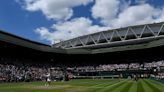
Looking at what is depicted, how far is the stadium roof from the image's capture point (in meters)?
110

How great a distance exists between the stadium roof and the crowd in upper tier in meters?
6.74

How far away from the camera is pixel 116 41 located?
134500mm

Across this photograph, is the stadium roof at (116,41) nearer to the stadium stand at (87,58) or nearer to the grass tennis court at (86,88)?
the stadium stand at (87,58)

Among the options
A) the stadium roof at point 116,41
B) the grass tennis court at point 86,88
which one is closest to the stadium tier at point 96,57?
the stadium roof at point 116,41

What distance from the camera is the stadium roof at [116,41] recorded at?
4328 inches

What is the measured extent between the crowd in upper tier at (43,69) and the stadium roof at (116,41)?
6.74 metres

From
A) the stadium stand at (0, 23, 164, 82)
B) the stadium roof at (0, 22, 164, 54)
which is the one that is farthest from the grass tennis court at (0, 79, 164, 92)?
the stadium roof at (0, 22, 164, 54)

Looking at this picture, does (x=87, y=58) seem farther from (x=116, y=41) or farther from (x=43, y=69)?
(x=43, y=69)

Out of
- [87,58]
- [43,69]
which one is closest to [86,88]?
[43,69]

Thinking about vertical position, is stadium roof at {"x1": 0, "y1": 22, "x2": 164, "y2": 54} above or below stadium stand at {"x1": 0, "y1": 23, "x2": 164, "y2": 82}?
above

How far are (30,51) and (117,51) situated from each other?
34.6 metres

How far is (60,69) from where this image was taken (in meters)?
121

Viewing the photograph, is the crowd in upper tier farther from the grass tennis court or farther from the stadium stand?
the grass tennis court

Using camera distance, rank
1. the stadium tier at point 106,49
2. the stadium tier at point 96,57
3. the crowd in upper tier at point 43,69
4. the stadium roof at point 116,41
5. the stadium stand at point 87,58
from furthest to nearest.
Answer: the stadium roof at point 116,41 → the stadium tier at point 106,49 → the stadium tier at point 96,57 → the stadium stand at point 87,58 → the crowd in upper tier at point 43,69
